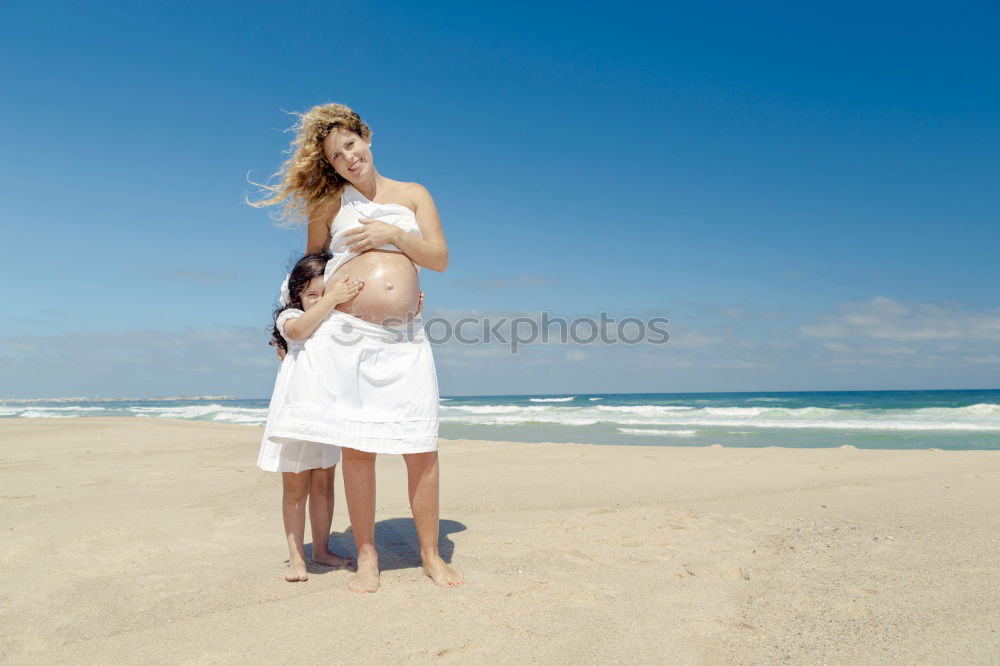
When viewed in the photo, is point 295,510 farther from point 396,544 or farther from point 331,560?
point 396,544

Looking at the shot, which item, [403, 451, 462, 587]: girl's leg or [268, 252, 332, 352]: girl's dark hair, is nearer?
[403, 451, 462, 587]: girl's leg

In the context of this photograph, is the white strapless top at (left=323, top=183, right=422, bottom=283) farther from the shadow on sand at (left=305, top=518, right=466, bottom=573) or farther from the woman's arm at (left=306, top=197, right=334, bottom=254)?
the shadow on sand at (left=305, top=518, right=466, bottom=573)

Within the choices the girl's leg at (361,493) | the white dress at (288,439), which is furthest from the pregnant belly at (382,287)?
the girl's leg at (361,493)

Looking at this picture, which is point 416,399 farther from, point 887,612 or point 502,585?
point 887,612

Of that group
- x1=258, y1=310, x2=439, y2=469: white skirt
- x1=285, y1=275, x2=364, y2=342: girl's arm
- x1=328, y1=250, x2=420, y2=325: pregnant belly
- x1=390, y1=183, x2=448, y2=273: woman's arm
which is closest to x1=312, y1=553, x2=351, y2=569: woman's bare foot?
x1=258, y1=310, x2=439, y2=469: white skirt

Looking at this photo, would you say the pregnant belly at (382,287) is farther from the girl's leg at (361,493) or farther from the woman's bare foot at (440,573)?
the woman's bare foot at (440,573)

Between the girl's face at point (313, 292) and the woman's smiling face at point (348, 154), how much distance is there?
0.57 m

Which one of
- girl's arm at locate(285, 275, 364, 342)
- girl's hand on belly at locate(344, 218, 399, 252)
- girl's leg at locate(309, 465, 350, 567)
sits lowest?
girl's leg at locate(309, 465, 350, 567)

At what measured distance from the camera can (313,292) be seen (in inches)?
132

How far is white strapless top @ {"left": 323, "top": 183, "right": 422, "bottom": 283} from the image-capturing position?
10.8 feet

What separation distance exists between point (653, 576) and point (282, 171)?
291cm

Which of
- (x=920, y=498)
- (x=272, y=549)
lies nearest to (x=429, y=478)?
(x=272, y=549)

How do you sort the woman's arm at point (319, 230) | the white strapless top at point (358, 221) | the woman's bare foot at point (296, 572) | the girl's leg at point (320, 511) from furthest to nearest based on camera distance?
the woman's arm at point (319, 230)
the girl's leg at point (320, 511)
the white strapless top at point (358, 221)
the woman's bare foot at point (296, 572)

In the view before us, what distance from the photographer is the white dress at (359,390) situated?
3.01m
